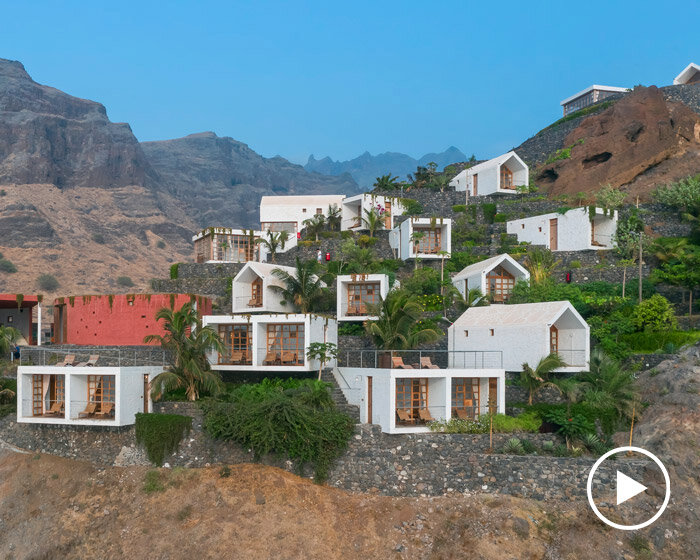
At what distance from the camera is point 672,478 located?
2145 centimetres

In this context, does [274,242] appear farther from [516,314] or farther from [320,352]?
[516,314]

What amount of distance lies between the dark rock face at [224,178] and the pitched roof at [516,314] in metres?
92.9

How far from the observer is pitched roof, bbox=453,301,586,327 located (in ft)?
88.3

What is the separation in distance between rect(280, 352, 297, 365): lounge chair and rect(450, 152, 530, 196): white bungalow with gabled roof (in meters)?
27.4

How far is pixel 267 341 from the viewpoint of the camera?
1101 inches

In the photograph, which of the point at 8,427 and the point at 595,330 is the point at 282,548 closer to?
the point at 8,427

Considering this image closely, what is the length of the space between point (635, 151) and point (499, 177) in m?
9.81

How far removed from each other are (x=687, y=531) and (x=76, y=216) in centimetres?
8964

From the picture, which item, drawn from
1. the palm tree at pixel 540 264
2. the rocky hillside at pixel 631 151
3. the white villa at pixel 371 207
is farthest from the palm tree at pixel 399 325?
the rocky hillside at pixel 631 151

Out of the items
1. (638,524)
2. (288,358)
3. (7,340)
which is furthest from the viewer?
(7,340)

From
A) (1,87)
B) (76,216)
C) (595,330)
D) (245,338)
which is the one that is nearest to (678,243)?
(595,330)

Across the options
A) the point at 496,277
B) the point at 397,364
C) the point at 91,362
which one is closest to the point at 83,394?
the point at 91,362

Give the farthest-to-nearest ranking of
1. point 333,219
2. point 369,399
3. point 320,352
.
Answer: point 333,219 < point 320,352 < point 369,399

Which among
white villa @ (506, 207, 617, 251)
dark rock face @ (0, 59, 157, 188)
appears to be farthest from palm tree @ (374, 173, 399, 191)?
dark rock face @ (0, 59, 157, 188)
